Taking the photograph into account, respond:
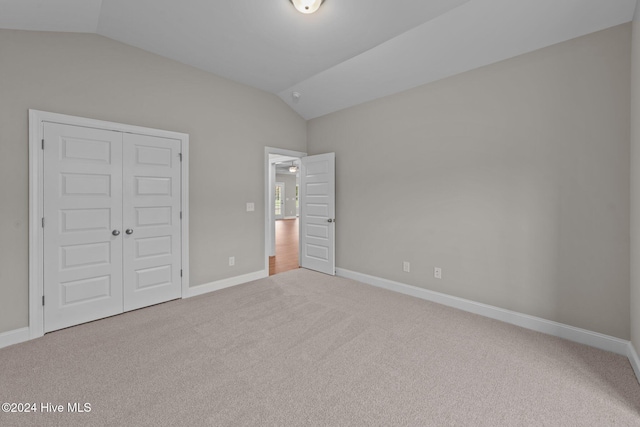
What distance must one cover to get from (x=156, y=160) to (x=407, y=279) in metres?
3.44

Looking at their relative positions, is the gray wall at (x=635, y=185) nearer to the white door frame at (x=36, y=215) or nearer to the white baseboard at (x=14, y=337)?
the white door frame at (x=36, y=215)

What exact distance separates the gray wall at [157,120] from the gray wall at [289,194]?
33.4 feet

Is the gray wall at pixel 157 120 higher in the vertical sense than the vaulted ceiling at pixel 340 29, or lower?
lower

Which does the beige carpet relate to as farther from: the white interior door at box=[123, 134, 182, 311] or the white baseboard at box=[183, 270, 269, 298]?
the white baseboard at box=[183, 270, 269, 298]

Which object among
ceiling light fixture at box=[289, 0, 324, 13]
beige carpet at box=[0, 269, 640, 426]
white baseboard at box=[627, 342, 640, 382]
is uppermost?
ceiling light fixture at box=[289, 0, 324, 13]

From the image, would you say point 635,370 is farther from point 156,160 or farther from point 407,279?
point 156,160

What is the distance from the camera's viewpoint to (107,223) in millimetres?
2945

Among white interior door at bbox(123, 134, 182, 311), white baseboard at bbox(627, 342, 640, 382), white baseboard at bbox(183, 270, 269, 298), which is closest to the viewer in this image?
white baseboard at bbox(627, 342, 640, 382)

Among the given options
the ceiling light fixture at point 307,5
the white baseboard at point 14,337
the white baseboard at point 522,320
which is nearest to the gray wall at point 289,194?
the white baseboard at point 522,320

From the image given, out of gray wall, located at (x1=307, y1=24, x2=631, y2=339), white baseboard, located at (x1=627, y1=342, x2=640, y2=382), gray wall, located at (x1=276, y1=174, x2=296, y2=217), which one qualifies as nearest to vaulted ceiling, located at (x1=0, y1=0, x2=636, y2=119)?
gray wall, located at (x1=307, y1=24, x2=631, y2=339)

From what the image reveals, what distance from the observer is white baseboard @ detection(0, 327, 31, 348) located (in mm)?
2391

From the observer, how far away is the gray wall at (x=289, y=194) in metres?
15.0

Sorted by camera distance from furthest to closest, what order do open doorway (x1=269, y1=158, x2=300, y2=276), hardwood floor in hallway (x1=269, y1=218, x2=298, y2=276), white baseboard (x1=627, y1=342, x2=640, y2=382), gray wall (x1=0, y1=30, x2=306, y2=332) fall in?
open doorway (x1=269, y1=158, x2=300, y2=276), hardwood floor in hallway (x1=269, y1=218, x2=298, y2=276), gray wall (x1=0, y1=30, x2=306, y2=332), white baseboard (x1=627, y1=342, x2=640, y2=382)

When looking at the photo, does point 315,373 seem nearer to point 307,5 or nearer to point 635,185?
point 635,185
